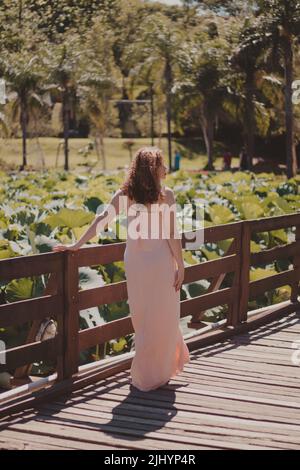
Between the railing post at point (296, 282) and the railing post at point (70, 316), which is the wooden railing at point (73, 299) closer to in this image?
the railing post at point (70, 316)

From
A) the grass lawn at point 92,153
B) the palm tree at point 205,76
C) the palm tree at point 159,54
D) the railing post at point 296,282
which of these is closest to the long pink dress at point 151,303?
the railing post at point 296,282

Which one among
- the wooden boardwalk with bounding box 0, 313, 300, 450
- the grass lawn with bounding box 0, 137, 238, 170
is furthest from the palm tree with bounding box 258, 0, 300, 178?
the wooden boardwalk with bounding box 0, 313, 300, 450

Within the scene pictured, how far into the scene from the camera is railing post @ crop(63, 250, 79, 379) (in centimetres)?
673

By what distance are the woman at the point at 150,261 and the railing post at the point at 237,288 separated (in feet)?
7.77

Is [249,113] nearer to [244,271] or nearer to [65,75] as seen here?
[65,75]

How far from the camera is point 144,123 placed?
79375 mm

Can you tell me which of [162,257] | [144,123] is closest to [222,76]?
[144,123]

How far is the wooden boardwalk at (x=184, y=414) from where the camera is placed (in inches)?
223

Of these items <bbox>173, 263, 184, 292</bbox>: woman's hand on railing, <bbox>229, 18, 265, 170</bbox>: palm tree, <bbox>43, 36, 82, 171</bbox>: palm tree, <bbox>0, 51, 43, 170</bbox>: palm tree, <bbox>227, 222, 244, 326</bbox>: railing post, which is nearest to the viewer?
<bbox>173, 263, 184, 292</bbox>: woman's hand on railing

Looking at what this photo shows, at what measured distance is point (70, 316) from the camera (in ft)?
22.3

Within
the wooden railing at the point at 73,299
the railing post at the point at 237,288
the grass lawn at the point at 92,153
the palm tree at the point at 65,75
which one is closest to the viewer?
the wooden railing at the point at 73,299

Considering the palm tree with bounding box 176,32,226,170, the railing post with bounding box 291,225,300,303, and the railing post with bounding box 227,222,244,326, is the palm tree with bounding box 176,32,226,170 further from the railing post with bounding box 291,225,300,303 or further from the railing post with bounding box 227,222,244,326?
the railing post with bounding box 227,222,244,326

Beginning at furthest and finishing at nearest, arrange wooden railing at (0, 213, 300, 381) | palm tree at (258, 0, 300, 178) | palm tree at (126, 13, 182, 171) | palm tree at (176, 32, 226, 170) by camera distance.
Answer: palm tree at (126, 13, 182, 171), palm tree at (176, 32, 226, 170), palm tree at (258, 0, 300, 178), wooden railing at (0, 213, 300, 381)

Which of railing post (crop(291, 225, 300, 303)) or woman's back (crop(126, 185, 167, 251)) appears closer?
woman's back (crop(126, 185, 167, 251))
